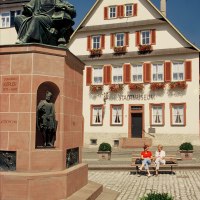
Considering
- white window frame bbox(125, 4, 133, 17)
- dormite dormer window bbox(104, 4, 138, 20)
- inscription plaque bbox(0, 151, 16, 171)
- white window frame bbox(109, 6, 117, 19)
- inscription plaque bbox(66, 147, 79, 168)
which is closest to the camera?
inscription plaque bbox(0, 151, 16, 171)

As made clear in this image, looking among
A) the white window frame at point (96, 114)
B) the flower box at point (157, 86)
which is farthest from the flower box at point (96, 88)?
the flower box at point (157, 86)

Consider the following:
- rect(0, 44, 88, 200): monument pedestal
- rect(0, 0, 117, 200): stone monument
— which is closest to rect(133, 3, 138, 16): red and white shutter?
rect(0, 0, 117, 200): stone monument

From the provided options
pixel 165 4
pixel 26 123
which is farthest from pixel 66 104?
pixel 165 4

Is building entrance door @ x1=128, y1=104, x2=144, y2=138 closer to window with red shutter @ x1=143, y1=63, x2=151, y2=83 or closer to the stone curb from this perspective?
window with red shutter @ x1=143, y1=63, x2=151, y2=83

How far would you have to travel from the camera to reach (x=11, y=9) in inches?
1401

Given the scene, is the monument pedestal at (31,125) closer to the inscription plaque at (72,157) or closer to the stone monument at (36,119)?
the stone monument at (36,119)

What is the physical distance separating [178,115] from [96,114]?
25.1 ft

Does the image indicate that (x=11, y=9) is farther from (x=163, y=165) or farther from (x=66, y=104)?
(x=66, y=104)

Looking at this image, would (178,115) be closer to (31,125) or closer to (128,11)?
(128,11)

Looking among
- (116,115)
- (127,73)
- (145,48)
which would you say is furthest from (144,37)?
(116,115)

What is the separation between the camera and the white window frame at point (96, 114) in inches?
1385

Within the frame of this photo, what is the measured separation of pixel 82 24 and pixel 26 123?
2854 centimetres

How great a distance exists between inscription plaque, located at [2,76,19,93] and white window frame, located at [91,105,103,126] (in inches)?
1029

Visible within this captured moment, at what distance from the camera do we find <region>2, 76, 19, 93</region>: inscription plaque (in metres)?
9.05
